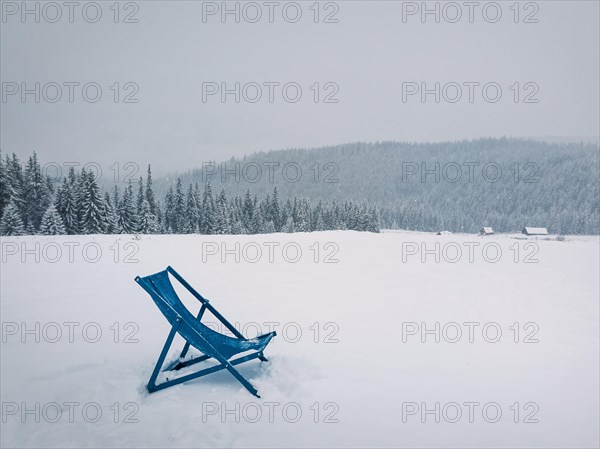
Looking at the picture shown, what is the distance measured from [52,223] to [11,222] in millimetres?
3698

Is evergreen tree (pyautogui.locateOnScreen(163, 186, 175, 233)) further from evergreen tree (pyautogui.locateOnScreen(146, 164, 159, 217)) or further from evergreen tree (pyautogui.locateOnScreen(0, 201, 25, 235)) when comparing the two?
evergreen tree (pyautogui.locateOnScreen(0, 201, 25, 235))

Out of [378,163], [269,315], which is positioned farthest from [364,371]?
[378,163]

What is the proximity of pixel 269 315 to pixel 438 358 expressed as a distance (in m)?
3.11

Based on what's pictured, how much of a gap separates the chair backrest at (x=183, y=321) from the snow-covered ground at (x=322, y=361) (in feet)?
1.73

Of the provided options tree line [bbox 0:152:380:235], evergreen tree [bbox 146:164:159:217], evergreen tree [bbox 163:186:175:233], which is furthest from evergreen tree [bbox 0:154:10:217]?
evergreen tree [bbox 163:186:175:233]

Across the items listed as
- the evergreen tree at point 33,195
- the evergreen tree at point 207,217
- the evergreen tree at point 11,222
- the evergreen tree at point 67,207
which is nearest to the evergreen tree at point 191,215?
the evergreen tree at point 207,217

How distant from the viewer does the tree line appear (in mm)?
39634

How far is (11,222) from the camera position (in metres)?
37.3

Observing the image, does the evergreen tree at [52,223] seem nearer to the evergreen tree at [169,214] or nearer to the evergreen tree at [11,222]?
the evergreen tree at [11,222]

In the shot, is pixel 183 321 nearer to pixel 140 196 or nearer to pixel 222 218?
pixel 140 196

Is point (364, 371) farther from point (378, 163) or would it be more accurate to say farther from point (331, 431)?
point (378, 163)

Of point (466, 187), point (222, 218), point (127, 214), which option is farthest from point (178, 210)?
point (466, 187)

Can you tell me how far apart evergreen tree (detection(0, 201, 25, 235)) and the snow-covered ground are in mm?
33677

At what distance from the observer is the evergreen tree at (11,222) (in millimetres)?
37000
